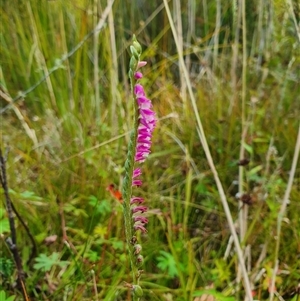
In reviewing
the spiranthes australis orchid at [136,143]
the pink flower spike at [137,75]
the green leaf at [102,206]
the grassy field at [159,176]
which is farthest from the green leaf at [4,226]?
the pink flower spike at [137,75]

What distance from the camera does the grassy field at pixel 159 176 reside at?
1.12 metres

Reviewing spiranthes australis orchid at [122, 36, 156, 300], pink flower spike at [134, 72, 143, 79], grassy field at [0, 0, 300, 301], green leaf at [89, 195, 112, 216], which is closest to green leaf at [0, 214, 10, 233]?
grassy field at [0, 0, 300, 301]

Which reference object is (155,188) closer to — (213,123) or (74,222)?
(74,222)

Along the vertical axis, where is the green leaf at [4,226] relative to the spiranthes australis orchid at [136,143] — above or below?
below

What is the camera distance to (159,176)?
1.71m

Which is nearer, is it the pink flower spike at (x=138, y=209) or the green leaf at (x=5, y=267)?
the pink flower spike at (x=138, y=209)

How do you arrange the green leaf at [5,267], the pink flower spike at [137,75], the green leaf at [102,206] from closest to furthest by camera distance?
the pink flower spike at [137,75] → the green leaf at [5,267] → the green leaf at [102,206]

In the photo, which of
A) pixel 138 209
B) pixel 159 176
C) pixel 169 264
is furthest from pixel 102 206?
pixel 138 209

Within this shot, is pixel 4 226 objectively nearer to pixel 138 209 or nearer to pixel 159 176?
pixel 138 209

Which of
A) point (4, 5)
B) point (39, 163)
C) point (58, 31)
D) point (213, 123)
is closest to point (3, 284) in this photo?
point (39, 163)

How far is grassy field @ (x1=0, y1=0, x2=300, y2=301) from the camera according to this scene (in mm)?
1123

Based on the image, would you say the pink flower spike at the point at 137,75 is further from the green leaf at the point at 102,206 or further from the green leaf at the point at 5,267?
the green leaf at the point at 102,206

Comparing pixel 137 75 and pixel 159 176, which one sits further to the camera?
pixel 159 176

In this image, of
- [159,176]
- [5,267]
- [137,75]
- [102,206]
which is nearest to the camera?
[137,75]
